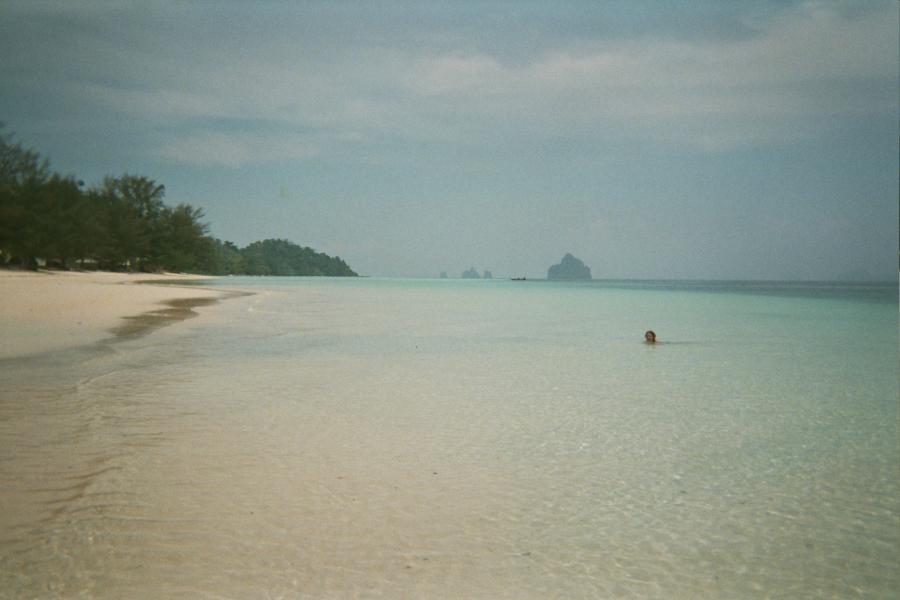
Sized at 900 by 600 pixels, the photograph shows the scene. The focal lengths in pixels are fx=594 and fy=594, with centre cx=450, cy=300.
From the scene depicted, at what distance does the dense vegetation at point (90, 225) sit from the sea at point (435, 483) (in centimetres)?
4565

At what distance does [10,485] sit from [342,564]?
2.64m

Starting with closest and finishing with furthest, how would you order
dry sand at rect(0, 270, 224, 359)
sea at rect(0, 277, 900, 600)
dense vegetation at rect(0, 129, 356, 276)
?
sea at rect(0, 277, 900, 600)
dry sand at rect(0, 270, 224, 359)
dense vegetation at rect(0, 129, 356, 276)

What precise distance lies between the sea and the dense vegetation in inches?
1797

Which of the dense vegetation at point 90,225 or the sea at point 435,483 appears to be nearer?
the sea at point 435,483

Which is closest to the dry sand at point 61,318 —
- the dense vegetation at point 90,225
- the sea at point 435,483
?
the sea at point 435,483

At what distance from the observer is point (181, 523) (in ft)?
11.7

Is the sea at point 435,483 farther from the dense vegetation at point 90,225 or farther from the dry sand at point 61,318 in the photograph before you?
the dense vegetation at point 90,225

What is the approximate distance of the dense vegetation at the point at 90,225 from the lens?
4681 centimetres

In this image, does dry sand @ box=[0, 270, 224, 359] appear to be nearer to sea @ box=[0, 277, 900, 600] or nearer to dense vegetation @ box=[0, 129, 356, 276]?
sea @ box=[0, 277, 900, 600]

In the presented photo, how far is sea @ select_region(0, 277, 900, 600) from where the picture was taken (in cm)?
309

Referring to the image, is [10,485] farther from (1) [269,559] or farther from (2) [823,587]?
(2) [823,587]

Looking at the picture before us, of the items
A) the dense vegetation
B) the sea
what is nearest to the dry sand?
the sea

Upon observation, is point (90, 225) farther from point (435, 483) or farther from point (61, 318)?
point (435, 483)

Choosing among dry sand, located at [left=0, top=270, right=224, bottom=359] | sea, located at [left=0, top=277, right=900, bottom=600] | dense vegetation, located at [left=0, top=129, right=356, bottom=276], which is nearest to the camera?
sea, located at [left=0, top=277, right=900, bottom=600]
